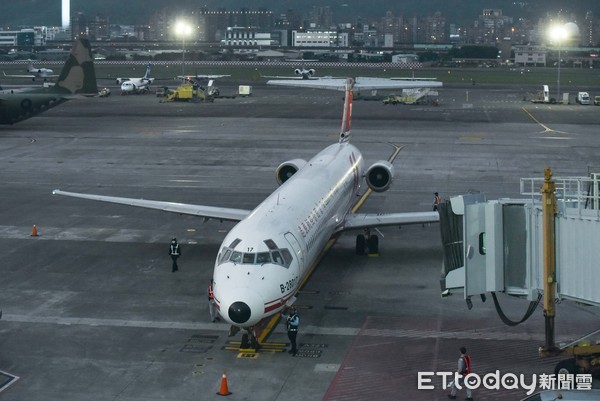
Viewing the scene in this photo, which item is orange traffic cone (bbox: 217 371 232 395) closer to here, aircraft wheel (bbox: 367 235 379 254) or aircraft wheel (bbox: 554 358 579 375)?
aircraft wheel (bbox: 554 358 579 375)

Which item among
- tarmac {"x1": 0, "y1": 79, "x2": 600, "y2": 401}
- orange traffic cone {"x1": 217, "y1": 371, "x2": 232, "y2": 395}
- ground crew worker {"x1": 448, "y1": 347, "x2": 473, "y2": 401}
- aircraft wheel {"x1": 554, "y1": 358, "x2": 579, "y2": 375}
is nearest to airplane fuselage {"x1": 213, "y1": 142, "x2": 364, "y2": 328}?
tarmac {"x1": 0, "y1": 79, "x2": 600, "y2": 401}

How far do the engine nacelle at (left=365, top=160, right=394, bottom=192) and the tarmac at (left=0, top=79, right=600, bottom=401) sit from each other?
2.28 m

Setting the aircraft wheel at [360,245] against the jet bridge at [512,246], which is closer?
the jet bridge at [512,246]

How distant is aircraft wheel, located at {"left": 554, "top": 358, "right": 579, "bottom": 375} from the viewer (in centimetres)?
2275

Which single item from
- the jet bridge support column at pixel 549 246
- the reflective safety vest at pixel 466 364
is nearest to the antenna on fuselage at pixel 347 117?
the reflective safety vest at pixel 466 364

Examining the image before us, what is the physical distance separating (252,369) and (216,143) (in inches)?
1903

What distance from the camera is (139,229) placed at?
137 ft

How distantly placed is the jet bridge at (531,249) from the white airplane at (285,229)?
548 cm

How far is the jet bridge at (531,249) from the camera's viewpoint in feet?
63.0

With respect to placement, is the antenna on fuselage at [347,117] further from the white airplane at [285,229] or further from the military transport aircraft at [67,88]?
the military transport aircraft at [67,88]

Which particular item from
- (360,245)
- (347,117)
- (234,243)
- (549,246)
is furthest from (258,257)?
(347,117)

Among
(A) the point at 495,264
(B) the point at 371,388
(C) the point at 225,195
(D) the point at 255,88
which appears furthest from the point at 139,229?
(D) the point at 255,88

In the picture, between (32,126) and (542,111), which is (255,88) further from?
(32,126)

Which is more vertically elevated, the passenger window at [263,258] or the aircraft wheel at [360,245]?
the passenger window at [263,258]
